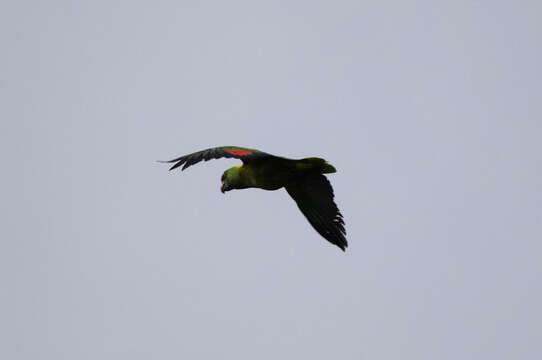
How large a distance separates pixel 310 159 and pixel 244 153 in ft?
4.46

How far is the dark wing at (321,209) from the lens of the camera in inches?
643

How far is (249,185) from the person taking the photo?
16.2 metres

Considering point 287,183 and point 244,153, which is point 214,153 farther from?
point 287,183

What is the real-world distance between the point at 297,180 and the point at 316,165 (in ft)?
2.70

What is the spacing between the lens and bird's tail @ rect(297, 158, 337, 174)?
1522cm

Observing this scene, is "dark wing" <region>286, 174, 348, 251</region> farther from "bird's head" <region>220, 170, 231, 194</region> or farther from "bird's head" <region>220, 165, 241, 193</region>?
"bird's head" <region>220, 170, 231, 194</region>

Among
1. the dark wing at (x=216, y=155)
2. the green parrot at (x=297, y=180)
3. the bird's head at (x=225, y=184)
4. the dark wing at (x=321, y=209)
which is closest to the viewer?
the dark wing at (x=216, y=155)

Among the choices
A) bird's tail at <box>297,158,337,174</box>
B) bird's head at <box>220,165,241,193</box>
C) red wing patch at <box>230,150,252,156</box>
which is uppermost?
red wing patch at <box>230,150,252,156</box>

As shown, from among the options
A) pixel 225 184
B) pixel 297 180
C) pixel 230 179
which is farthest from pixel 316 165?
pixel 225 184

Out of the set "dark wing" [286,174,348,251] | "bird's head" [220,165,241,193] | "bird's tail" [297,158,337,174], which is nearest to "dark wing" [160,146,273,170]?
"bird's tail" [297,158,337,174]

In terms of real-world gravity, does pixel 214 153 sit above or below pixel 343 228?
above

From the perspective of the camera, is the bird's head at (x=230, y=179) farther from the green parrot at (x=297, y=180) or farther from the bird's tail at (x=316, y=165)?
the bird's tail at (x=316, y=165)

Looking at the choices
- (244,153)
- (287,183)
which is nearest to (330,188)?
(287,183)

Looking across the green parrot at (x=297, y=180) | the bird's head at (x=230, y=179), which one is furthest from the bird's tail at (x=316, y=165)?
the bird's head at (x=230, y=179)
